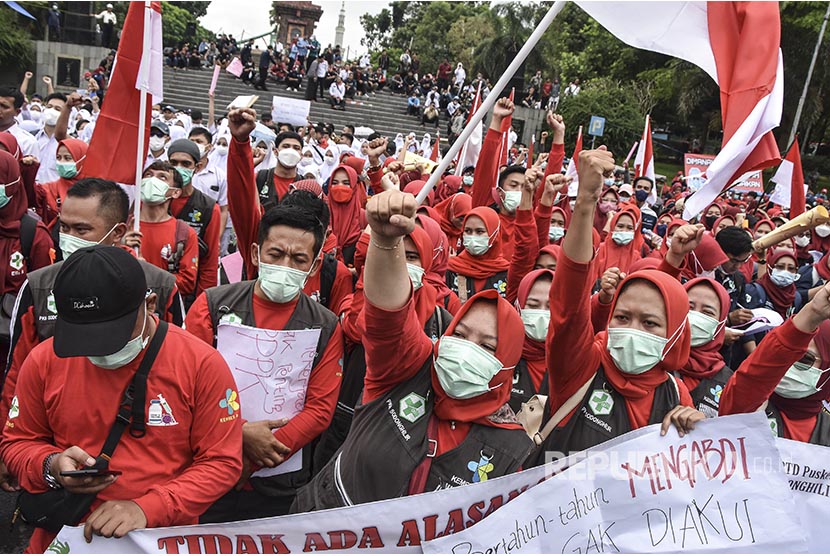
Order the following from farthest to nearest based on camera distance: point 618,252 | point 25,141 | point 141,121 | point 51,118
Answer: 1. point 51,118
2. point 25,141
3. point 618,252
4. point 141,121

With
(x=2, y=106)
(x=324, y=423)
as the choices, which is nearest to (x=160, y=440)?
(x=324, y=423)

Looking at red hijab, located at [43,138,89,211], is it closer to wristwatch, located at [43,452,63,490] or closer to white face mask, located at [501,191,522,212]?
white face mask, located at [501,191,522,212]

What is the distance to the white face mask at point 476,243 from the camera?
16.4 ft

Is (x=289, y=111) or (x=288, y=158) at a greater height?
(x=289, y=111)

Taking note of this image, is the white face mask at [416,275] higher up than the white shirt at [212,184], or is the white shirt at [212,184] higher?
the white face mask at [416,275]

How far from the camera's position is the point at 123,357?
7.15 feet

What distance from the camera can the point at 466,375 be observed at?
2.53m

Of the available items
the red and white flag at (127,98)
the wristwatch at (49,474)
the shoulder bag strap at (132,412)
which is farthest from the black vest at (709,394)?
the red and white flag at (127,98)

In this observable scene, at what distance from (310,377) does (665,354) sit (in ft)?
5.00

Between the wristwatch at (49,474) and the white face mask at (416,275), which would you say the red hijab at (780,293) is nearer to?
the white face mask at (416,275)

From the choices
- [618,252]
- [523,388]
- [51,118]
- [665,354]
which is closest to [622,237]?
[618,252]

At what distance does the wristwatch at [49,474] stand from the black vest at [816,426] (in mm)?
3091

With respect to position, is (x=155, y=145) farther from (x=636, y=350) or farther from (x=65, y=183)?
(x=636, y=350)

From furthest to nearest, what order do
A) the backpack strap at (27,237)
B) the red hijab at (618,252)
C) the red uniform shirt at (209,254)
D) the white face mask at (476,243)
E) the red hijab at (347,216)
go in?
the red hijab at (618,252)
the red hijab at (347,216)
the white face mask at (476,243)
the red uniform shirt at (209,254)
the backpack strap at (27,237)
